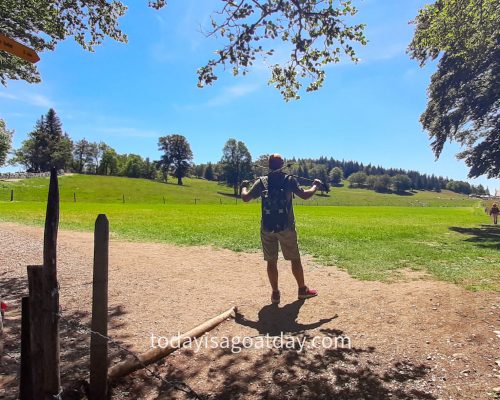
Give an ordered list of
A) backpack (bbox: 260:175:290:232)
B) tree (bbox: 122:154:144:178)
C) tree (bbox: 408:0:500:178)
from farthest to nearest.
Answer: tree (bbox: 122:154:144:178), tree (bbox: 408:0:500:178), backpack (bbox: 260:175:290:232)

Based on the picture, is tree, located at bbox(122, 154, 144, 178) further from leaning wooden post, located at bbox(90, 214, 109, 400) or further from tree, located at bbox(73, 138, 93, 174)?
leaning wooden post, located at bbox(90, 214, 109, 400)

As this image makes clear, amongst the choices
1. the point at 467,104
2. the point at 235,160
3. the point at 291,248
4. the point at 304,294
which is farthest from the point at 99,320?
the point at 235,160

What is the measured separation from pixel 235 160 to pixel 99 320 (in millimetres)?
110344

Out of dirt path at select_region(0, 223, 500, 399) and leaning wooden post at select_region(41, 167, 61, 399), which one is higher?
leaning wooden post at select_region(41, 167, 61, 399)

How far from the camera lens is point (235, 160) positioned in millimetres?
113312

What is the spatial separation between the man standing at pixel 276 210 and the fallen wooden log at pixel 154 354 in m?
1.59

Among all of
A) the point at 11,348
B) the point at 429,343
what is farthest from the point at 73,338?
the point at 429,343

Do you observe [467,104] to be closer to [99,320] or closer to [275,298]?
[275,298]

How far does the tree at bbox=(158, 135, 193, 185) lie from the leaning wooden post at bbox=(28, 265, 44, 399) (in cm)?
11546

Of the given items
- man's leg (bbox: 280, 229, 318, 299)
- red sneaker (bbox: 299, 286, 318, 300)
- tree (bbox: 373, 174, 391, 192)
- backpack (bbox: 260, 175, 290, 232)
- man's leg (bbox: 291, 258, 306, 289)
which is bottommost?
red sneaker (bbox: 299, 286, 318, 300)

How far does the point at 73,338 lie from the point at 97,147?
5667 inches

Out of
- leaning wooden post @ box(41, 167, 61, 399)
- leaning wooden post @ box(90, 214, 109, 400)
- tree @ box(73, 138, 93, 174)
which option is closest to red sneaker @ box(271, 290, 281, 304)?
leaning wooden post @ box(90, 214, 109, 400)

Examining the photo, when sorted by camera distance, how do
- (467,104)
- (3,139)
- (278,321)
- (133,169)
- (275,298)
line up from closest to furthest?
(278,321), (275,298), (467,104), (3,139), (133,169)

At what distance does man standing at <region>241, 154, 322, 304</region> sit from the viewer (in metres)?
6.72
